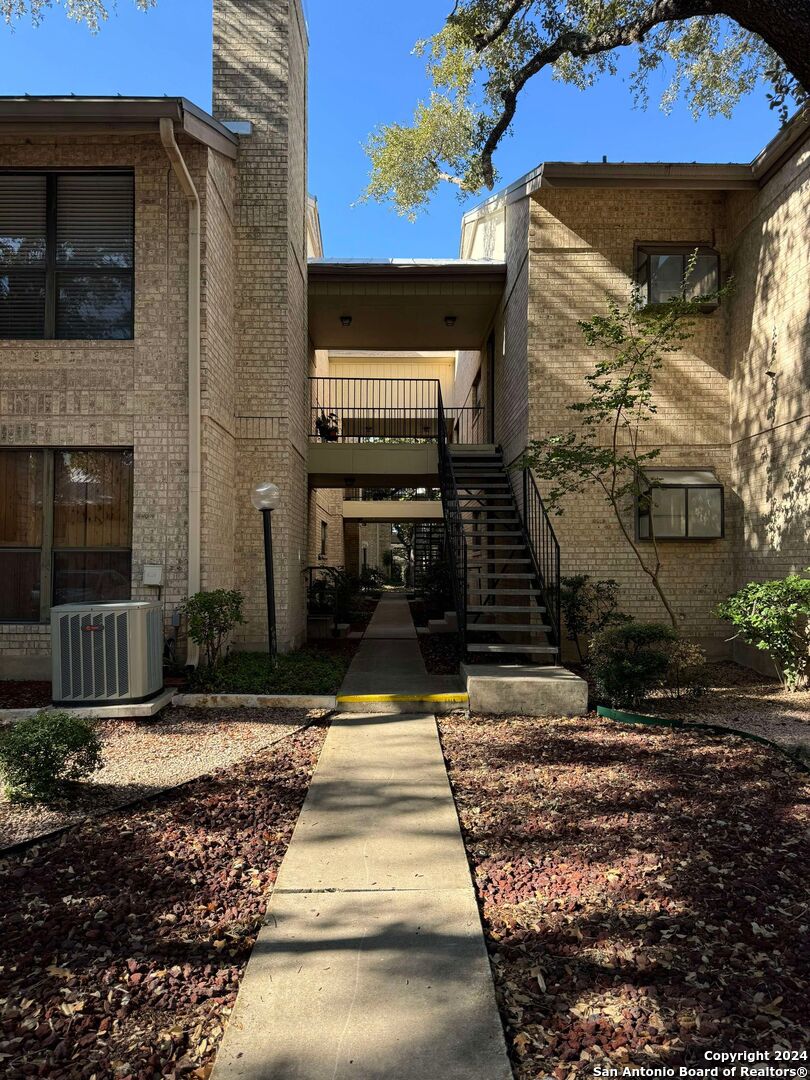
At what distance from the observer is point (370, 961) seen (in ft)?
7.93

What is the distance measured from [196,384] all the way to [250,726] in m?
3.55

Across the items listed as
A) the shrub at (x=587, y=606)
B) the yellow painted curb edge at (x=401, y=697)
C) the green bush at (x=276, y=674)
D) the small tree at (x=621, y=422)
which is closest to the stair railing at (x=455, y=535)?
the yellow painted curb edge at (x=401, y=697)

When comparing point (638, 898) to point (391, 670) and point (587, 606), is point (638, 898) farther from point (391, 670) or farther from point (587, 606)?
point (587, 606)

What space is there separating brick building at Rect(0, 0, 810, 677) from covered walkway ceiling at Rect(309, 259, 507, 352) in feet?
0.17

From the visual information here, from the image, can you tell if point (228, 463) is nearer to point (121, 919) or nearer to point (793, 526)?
point (121, 919)

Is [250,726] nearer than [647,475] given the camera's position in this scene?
Yes

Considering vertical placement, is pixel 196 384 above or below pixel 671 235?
below

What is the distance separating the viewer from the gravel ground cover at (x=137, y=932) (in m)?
2.02

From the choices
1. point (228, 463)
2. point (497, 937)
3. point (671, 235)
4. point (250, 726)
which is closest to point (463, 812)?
point (497, 937)

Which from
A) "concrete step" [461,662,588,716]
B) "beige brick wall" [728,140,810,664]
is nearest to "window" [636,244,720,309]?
"beige brick wall" [728,140,810,664]

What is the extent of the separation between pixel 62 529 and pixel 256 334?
11.0 feet

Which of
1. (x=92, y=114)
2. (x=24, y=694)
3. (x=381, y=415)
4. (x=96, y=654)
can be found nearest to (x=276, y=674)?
(x=96, y=654)

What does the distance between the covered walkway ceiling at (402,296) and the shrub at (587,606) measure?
5208 millimetres

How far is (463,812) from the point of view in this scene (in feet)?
12.6
